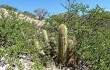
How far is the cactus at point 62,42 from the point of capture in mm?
8332

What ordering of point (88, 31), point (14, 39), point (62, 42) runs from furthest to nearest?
1. point (88, 31)
2. point (14, 39)
3. point (62, 42)

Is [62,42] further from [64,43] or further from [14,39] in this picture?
[14,39]

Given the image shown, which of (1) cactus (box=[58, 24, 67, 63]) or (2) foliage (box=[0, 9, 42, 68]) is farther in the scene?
(1) cactus (box=[58, 24, 67, 63])

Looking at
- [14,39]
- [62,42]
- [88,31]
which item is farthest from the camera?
[88,31]

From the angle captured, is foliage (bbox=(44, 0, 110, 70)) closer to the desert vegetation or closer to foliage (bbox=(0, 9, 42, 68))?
the desert vegetation

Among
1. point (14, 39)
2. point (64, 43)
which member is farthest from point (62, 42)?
point (14, 39)

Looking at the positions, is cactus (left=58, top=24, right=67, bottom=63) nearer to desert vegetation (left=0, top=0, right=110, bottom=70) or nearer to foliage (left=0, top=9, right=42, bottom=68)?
desert vegetation (left=0, top=0, right=110, bottom=70)

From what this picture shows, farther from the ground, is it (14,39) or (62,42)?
(14,39)

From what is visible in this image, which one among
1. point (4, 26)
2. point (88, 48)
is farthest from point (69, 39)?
point (4, 26)

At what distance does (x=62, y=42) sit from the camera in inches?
332

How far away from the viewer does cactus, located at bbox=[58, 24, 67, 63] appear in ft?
27.3

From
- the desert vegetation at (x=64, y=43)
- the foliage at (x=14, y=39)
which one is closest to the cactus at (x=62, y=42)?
the desert vegetation at (x=64, y=43)

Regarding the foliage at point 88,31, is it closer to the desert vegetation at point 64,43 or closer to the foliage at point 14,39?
the desert vegetation at point 64,43

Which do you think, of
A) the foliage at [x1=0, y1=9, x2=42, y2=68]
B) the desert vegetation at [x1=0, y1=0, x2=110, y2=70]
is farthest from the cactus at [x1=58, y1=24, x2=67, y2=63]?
the foliage at [x1=0, y1=9, x2=42, y2=68]
